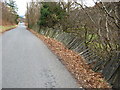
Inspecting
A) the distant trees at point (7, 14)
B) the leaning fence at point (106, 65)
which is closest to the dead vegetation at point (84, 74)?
the leaning fence at point (106, 65)

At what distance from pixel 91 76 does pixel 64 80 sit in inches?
36.7

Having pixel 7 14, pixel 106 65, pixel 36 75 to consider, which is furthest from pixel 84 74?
pixel 7 14

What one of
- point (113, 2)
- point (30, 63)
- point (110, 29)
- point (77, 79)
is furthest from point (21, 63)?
point (113, 2)

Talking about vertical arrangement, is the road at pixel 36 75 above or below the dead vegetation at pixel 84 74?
below

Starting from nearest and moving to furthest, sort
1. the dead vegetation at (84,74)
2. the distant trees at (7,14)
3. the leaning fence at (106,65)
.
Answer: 1. the leaning fence at (106,65)
2. the dead vegetation at (84,74)
3. the distant trees at (7,14)

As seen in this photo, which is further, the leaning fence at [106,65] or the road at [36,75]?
the road at [36,75]

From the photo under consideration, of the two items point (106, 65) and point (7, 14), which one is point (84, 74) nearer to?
point (106, 65)

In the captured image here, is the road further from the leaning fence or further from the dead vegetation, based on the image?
the leaning fence

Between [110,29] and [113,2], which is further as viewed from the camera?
[110,29]

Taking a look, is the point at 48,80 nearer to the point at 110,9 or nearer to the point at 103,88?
the point at 103,88

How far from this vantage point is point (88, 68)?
6.37 metres

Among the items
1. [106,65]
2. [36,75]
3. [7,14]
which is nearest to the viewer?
[106,65]

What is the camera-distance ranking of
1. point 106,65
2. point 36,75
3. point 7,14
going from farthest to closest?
1. point 7,14
2. point 36,75
3. point 106,65

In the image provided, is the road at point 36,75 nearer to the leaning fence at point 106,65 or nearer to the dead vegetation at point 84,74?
the dead vegetation at point 84,74
